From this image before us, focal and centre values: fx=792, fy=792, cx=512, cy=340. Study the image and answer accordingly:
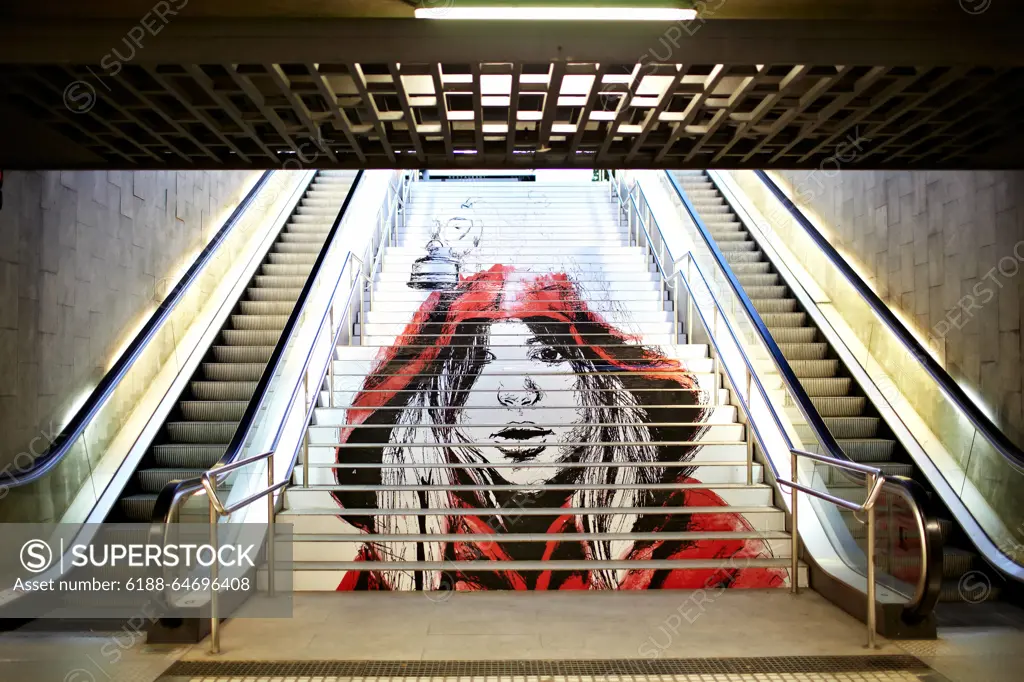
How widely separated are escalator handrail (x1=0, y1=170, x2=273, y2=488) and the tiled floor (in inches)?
37.7

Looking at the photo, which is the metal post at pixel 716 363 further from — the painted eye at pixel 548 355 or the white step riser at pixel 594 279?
the white step riser at pixel 594 279

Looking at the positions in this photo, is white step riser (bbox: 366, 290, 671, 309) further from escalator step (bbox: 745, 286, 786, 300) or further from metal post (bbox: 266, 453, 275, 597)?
metal post (bbox: 266, 453, 275, 597)

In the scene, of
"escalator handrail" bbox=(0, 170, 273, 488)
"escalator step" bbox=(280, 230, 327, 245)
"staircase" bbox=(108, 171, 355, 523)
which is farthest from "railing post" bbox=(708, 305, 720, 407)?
"escalator step" bbox=(280, 230, 327, 245)

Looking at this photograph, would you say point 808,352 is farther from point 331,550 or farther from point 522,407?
point 331,550

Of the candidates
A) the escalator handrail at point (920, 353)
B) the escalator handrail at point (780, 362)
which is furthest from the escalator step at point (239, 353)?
the escalator handrail at point (920, 353)

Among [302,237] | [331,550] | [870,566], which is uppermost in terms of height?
[302,237]

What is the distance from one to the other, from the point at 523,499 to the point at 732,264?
11.5ft

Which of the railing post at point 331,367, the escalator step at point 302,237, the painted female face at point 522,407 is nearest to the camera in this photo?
the painted female face at point 522,407

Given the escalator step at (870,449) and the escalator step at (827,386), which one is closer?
the escalator step at (870,449)

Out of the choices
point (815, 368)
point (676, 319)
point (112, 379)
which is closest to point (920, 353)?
point (815, 368)

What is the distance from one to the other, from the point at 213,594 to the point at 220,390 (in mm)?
3093

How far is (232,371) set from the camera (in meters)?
7.01

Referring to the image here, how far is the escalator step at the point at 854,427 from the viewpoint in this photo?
632 centimetres

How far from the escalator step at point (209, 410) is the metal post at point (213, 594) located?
2485 mm
